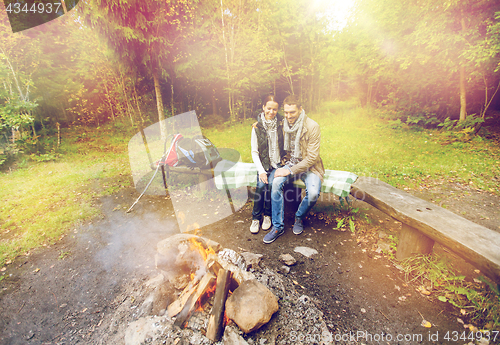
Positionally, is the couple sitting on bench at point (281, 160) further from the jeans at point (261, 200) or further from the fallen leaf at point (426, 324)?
the fallen leaf at point (426, 324)

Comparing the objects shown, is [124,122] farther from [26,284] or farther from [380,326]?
[380,326]

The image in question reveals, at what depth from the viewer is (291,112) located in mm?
3174

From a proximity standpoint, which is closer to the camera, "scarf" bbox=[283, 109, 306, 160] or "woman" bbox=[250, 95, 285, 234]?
"scarf" bbox=[283, 109, 306, 160]

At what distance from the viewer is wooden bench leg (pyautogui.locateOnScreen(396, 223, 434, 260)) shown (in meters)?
2.50

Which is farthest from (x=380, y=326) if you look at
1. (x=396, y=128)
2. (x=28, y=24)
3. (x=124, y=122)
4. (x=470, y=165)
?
(x=28, y=24)

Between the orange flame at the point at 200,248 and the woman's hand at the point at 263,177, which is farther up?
the woman's hand at the point at 263,177

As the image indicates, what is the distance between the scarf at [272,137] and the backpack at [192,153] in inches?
62.9

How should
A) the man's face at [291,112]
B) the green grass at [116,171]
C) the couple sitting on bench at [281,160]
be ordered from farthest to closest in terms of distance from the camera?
the green grass at [116,171], the couple sitting on bench at [281,160], the man's face at [291,112]

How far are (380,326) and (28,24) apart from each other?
623 inches

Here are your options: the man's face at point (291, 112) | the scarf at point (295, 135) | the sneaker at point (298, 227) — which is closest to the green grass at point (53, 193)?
the sneaker at point (298, 227)

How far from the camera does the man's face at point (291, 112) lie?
10.3 feet

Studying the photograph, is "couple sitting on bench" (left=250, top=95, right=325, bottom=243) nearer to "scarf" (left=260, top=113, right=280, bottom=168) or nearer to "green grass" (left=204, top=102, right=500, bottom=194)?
"scarf" (left=260, top=113, right=280, bottom=168)

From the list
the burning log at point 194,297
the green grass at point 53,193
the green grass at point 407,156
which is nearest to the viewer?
the burning log at point 194,297

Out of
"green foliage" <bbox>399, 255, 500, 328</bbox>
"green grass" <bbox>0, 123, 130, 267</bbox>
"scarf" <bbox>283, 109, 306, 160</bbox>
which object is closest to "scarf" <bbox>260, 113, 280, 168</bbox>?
"scarf" <bbox>283, 109, 306, 160</bbox>
